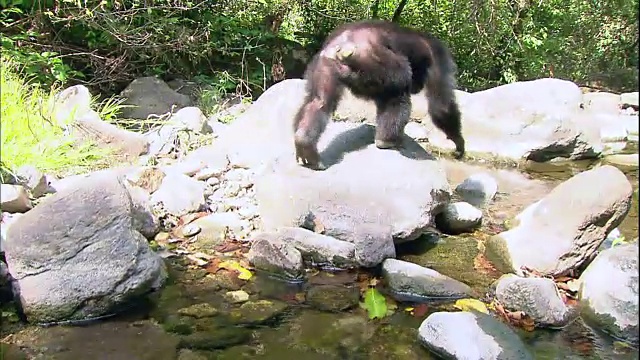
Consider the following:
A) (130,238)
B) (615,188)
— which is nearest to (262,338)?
(130,238)

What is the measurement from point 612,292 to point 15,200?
291 centimetres

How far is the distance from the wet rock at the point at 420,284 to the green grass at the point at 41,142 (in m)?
2.00

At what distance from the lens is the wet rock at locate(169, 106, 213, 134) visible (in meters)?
5.36

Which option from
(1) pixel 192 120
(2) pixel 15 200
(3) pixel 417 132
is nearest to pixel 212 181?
(1) pixel 192 120

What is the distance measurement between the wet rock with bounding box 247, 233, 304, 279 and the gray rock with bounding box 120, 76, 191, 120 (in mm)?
2791

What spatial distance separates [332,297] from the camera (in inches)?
129

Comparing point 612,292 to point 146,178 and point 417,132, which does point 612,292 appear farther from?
point 417,132

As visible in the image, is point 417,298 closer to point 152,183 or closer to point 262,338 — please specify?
point 262,338

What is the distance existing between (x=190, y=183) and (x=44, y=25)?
8.89 ft

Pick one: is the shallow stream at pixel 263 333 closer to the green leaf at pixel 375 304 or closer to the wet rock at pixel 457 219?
the green leaf at pixel 375 304

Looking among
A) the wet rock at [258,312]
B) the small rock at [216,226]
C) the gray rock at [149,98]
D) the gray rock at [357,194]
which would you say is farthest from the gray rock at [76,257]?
the gray rock at [149,98]

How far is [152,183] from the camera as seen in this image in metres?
4.34

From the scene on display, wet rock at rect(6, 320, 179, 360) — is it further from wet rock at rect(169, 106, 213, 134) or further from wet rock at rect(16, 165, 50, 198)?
wet rock at rect(169, 106, 213, 134)

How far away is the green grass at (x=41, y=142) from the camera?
11.8 ft
